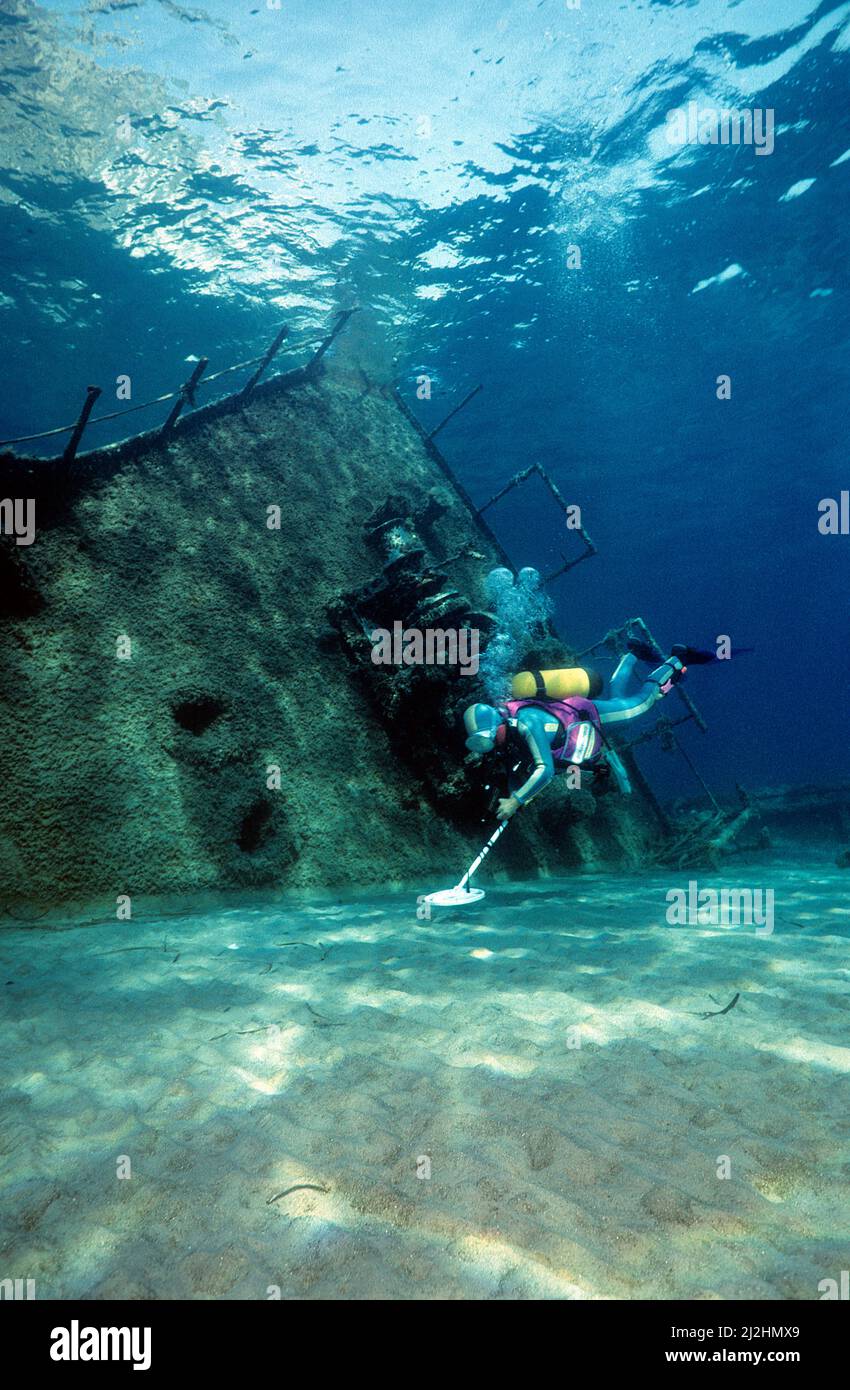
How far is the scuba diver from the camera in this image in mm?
6328

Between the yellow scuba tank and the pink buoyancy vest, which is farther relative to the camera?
the yellow scuba tank

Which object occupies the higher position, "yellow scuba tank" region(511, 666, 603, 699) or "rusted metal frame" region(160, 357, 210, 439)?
"rusted metal frame" region(160, 357, 210, 439)

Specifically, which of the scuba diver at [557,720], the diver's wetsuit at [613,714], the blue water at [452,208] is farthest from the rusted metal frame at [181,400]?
the blue water at [452,208]

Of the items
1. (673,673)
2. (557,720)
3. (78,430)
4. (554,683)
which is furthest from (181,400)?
(673,673)

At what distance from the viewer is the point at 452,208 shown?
677 inches

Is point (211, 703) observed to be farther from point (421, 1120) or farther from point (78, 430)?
point (421, 1120)

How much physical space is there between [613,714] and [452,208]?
16.7m

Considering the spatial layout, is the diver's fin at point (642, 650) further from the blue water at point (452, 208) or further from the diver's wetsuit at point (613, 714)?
the blue water at point (452, 208)

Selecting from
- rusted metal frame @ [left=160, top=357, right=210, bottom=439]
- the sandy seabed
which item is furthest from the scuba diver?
rusted metal frame @ [left=160, top=357, right=210, bottom=439]

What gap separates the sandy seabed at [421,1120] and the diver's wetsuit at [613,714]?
185 centimetres

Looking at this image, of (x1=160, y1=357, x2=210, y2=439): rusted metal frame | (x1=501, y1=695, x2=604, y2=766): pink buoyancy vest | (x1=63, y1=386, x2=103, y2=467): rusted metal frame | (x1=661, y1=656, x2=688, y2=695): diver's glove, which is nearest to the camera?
(x1=63, y1=386, x2=103, y2=467): rusted metal frame

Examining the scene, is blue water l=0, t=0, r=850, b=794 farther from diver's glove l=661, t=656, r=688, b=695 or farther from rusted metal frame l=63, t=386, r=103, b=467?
diver's glove l=661, t=656, r=688, b=695

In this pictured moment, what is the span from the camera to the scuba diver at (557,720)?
6328 mm
